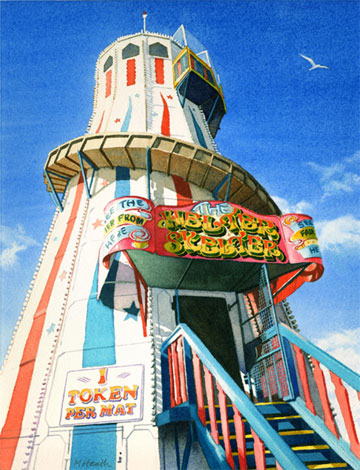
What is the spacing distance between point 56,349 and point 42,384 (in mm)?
864

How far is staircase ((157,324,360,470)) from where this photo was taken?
423 centimetres

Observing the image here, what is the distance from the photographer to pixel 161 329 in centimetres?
895

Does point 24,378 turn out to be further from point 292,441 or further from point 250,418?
point 250,418

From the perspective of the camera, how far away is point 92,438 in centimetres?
739

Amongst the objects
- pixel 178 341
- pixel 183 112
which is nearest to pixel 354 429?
pixel 178 341

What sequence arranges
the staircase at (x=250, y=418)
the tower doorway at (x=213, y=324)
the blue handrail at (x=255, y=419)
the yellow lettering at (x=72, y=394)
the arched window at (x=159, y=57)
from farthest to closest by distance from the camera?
the arched window at (x=159, y=57) → the tower doorway at (x=213, y=324) → the yellow lettering at (x=72, y=394) → the staircase at (x=250, y=418) → the blue handrail at (x=255, y=419)

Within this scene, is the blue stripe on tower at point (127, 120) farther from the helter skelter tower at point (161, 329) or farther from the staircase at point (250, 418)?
the staircase at point (250, 418)

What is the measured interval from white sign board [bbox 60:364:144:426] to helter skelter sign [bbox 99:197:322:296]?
2.63 metres

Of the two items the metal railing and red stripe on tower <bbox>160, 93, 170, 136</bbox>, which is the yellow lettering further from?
red stripe on tower <bbox>160, 93, 170, 136</bbox>

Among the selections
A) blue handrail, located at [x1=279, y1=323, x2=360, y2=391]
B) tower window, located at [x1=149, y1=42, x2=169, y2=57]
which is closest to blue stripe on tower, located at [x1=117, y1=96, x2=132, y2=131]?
tower window, located at [x1=149, y1=42, x2=169, y2=57]

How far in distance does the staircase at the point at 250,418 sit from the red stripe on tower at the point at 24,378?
3.73 meters

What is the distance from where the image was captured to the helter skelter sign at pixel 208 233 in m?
7.74

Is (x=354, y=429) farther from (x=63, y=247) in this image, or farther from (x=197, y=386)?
(x=63, y=247)
